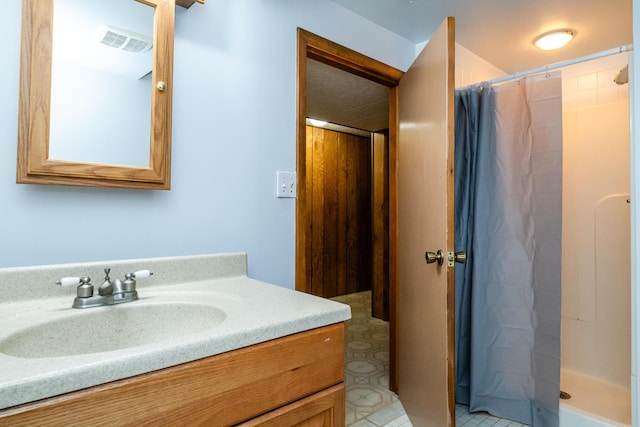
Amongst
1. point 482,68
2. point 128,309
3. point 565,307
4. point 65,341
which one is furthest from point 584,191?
point 65,341

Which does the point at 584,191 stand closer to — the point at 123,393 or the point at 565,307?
the point at 565,307

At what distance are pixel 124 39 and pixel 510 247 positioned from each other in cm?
190

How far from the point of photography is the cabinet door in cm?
73

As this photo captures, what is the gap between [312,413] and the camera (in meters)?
0.80

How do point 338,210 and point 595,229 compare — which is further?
point 338,210

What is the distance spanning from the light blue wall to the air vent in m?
0.11

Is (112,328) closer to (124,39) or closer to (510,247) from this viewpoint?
(124,39)

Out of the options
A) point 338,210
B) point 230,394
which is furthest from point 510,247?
point 338,210

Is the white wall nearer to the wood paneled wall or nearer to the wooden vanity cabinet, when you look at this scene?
the wooden vanity cabinet

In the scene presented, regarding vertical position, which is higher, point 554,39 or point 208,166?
point 554,39

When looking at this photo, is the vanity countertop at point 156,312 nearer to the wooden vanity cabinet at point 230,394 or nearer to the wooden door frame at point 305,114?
the wooden vanity cabinet at point 230,394

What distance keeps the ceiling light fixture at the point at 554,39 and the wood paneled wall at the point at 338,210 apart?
98.7 inches

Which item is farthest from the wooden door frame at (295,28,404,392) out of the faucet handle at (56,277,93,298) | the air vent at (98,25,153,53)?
the faucet handle at (56,277,93,298)

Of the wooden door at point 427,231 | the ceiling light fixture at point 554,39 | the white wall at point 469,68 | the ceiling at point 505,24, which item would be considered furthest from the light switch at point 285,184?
the ceiling light fixture at point 554,39
